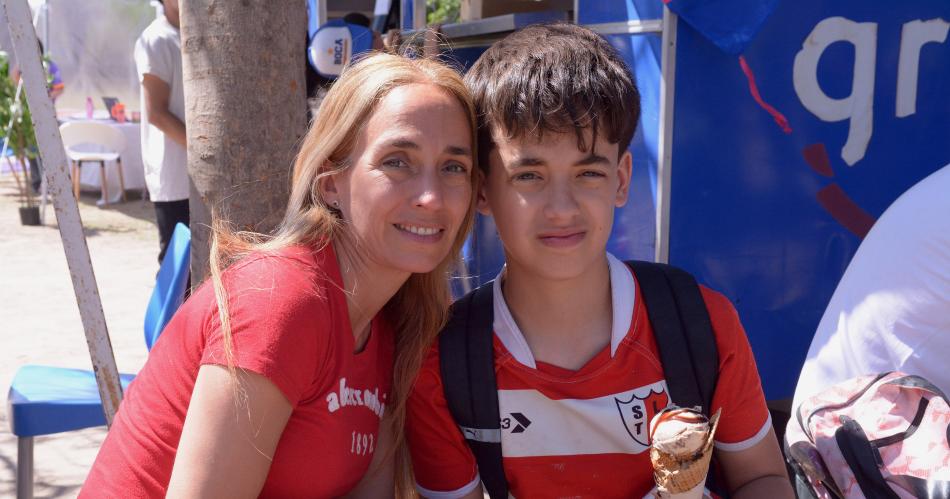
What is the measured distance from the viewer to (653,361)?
181cm

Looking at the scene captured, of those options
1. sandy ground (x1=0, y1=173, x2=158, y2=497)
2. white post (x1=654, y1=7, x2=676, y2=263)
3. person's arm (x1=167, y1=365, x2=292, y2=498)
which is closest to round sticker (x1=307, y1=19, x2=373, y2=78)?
sandy ground (x1=0, y1=173, x2=158, y2=497)

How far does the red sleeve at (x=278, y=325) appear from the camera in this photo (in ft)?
5.04

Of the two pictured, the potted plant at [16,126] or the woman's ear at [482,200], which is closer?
the woman's ear at [482,200]

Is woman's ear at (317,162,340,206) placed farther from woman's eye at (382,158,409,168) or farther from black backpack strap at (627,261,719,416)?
black backpack strap at (627,261,719,416)

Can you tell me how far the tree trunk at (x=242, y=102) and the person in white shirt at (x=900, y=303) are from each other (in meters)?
1.38

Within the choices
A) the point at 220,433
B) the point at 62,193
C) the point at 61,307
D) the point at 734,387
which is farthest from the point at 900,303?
the point at 61,307

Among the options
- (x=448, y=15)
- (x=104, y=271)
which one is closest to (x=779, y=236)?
(x=104, y=271)

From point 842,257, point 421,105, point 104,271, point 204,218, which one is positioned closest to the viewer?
point 421,105

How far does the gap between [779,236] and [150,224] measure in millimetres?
8045

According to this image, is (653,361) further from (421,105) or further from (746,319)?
(746,319)

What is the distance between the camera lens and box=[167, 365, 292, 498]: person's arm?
59.8 inches

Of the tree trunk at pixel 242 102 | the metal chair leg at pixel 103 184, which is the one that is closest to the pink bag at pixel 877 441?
the tree trunk at pixel 242 102

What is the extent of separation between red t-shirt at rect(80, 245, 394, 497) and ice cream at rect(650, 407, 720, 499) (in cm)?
58

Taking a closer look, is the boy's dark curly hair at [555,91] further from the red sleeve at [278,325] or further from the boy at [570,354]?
the red sleeve at [278,325]
